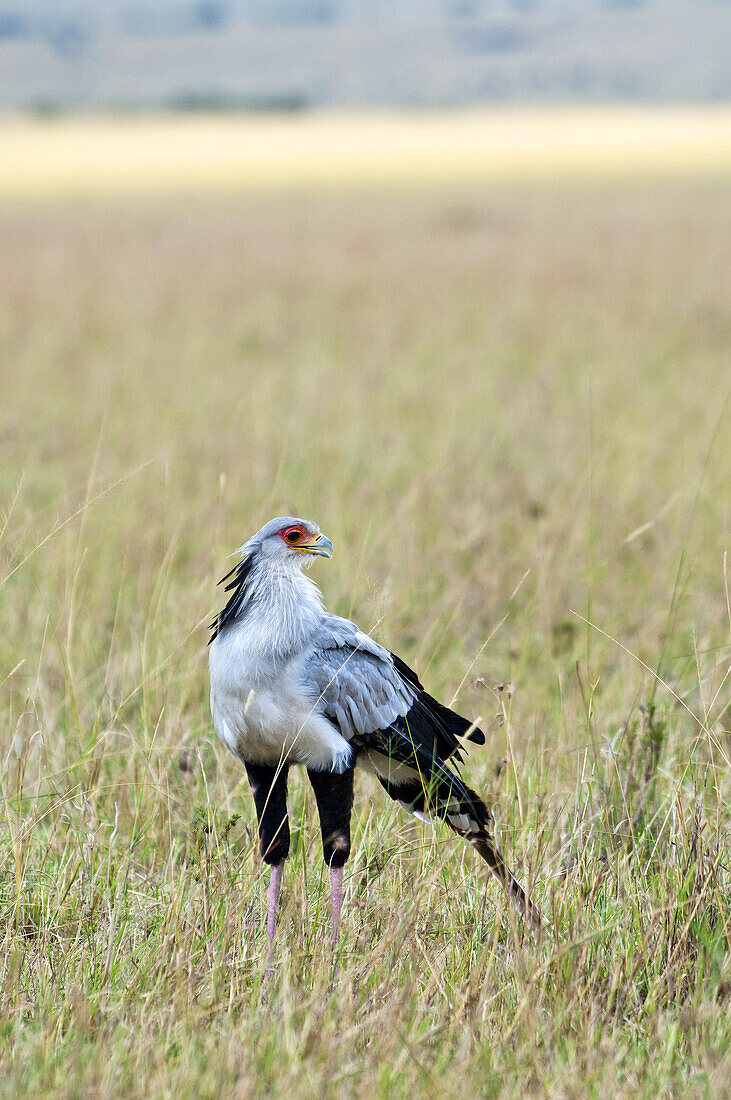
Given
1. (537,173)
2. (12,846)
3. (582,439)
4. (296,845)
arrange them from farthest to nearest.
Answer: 1. (537,173)
2. (582,439)
3. (296,845)
4. (12,846)

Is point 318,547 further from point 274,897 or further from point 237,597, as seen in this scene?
point 274,897

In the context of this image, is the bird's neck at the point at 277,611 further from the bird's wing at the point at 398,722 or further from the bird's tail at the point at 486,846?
the bird's tail at the point at 486,846

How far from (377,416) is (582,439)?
1570 mm

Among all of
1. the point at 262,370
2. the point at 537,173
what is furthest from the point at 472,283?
the point at 537,173

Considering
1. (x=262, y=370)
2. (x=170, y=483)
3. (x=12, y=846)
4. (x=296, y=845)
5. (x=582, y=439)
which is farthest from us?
(x=262, y=370)

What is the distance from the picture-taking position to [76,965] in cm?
259

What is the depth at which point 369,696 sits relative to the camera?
107 inches

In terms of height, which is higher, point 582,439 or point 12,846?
point 12,846

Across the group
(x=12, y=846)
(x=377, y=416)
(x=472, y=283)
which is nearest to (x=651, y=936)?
(x=12, y=846)

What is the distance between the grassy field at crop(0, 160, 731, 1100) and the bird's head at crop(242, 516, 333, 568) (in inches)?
16.2

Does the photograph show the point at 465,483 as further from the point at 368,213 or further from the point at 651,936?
the point at 368,213

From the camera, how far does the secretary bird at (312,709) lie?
2.62 m

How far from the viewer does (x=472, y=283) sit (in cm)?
1514

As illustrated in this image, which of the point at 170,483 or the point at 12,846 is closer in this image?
the point at 12,846
